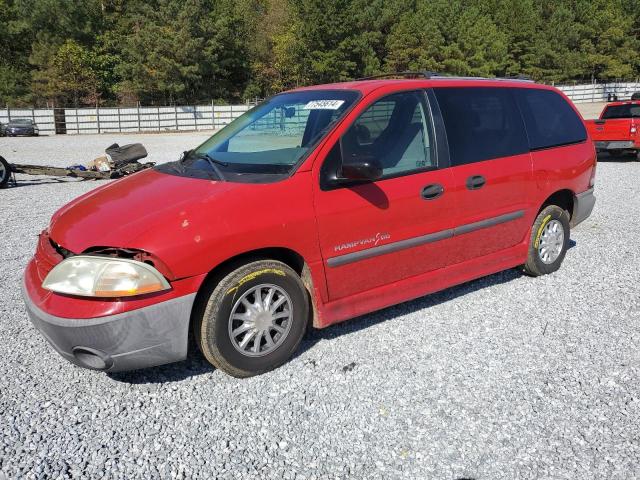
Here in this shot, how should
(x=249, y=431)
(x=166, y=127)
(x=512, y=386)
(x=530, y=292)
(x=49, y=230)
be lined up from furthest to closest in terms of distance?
(x=166, y=127) < (x=530, y=292) < (x=49, y=230) < (x=512, y=386) < (x=249, y=431)

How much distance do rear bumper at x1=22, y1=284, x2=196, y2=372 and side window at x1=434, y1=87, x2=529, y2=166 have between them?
91.1 inches

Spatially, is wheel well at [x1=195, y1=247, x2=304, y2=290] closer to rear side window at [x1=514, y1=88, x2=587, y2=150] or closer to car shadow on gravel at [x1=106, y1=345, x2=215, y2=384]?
car shadow on gravel at [x1=106, y1=345, x2=215, y2=384]

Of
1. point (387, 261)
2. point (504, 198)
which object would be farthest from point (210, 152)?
point (504, 198)

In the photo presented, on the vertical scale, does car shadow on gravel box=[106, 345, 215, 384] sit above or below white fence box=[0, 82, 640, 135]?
above

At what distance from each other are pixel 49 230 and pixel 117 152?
809 cm

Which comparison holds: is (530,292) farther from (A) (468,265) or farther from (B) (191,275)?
(B) (191,275)

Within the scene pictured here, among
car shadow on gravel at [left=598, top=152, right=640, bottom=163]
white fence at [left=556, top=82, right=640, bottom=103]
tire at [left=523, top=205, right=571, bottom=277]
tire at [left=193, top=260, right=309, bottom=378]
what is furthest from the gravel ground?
white fence at [left=556, top=82, right=640, bottom=103]

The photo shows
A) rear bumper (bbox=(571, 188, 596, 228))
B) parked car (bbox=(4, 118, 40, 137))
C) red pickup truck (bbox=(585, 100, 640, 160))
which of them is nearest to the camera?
rear bumper (bbox=(571, 188, 596, 228))

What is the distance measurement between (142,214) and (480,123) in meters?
2.69

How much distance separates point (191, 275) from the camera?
2.96m

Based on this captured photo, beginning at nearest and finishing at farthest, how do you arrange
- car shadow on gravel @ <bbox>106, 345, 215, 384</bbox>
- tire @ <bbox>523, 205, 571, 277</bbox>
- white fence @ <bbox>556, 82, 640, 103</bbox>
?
1. car shadow on gravel @ <bbox>106, 345, 215, 384</bbox>
2. tire @ <bbox>523, 205, 571, 277</bbox>
3. white fence @ <bbox>556, 82, 640, 103</bbox>

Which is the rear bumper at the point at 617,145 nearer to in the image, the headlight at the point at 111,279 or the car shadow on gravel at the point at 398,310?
the car shadow on gravel at the point at 398,310

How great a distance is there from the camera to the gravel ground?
257 centimetres

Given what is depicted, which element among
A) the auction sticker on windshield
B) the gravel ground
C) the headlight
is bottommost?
the gravel ground
